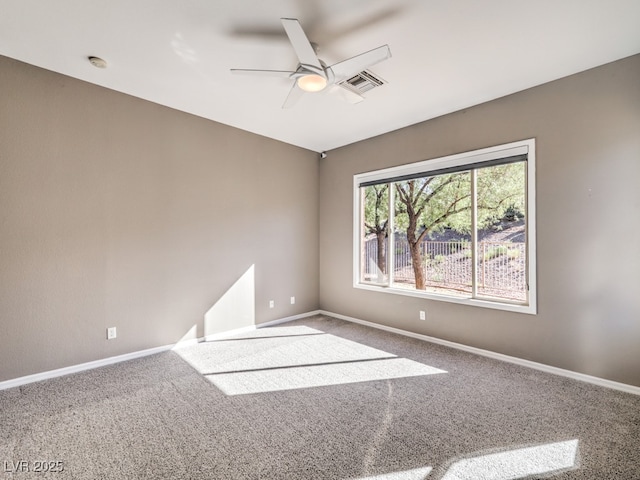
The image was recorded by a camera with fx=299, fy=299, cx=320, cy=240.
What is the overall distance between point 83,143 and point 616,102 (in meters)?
4.89

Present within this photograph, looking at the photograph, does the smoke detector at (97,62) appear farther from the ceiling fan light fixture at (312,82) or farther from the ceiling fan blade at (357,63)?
the ceiling fan blade at (357,63)

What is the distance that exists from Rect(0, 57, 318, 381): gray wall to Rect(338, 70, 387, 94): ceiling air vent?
6.05ft

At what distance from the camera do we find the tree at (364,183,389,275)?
4.43 m

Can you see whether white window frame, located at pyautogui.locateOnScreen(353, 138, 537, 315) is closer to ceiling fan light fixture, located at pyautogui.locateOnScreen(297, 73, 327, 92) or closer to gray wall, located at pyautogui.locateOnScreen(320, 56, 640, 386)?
gray wall, located at pyautogui.locateOnScreen(320, 56, 640, 386)

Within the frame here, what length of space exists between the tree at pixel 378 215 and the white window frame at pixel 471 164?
0.44 feet

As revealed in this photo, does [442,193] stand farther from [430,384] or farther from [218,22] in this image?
[218,22]

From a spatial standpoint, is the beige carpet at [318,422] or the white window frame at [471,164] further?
the white window frame at [471,164]

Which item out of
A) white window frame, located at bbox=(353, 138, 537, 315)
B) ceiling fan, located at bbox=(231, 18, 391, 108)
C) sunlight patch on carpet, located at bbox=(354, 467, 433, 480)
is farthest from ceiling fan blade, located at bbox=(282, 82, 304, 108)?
sunlight patch on carpet, located at bbox=(354, 467, 433, 480)

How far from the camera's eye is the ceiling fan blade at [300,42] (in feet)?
6.08

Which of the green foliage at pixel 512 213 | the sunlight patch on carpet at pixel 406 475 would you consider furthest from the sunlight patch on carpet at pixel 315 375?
the green foliage at pixel 512 213

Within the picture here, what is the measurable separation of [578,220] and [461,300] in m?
1.37

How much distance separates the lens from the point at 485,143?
333 cm

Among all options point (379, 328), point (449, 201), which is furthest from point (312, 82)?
point (379, 328)

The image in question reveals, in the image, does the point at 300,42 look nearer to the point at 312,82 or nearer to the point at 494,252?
the point at 312,82
